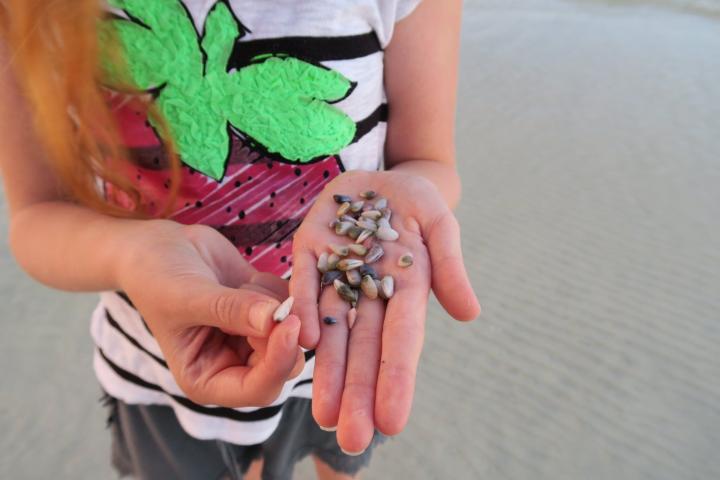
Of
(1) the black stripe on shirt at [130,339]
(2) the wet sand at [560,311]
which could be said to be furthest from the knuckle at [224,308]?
(2) the wet sand at [560,311]

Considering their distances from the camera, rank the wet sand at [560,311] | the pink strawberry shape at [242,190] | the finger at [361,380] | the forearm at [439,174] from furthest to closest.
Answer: the wet sand at [560,311], the forearm at [439,174], the pink strawberry shape at [242,190], the finger at [361,380]

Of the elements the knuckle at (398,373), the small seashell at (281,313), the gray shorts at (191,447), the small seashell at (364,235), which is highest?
the small seashell at (281,313)

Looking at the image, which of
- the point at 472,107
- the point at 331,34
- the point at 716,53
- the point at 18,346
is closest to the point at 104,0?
the point at 331,34

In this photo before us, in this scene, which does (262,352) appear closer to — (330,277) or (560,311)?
(330,277)

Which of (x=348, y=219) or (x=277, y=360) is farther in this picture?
(x=348, y=219)

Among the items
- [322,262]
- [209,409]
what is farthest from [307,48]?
[209,409]

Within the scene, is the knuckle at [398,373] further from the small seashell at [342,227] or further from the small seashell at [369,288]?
the small seashell at [342,227]

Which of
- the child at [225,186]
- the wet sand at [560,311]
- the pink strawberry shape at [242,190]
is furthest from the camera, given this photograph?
the wet sand at [560,311]
